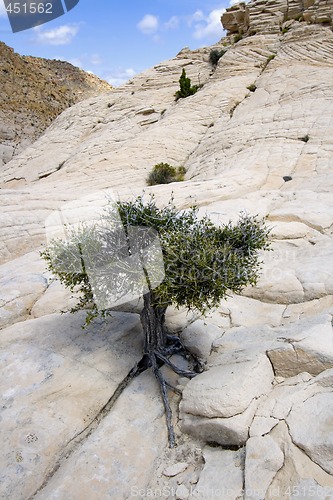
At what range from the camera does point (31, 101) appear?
53.9 m

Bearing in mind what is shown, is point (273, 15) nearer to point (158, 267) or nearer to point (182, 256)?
point (182, 256)

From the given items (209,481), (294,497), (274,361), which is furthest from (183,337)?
(294,497)

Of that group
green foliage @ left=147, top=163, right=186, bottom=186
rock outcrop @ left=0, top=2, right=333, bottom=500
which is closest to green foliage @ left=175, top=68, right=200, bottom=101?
green foliage @ left=147, top=163, right=186, bottom=186

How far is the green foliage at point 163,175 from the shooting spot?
2141cm

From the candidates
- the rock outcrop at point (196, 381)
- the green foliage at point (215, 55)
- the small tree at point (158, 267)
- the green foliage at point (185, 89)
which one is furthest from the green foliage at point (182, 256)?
the green foliage at point (215, 55)

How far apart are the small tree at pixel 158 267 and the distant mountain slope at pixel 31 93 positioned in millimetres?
42913

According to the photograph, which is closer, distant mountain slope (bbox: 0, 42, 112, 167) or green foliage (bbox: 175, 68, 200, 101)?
green foliage (bbox: 175, 68, 200, 101)

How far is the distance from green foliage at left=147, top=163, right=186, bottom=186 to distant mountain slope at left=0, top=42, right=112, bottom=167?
29435 millimetres

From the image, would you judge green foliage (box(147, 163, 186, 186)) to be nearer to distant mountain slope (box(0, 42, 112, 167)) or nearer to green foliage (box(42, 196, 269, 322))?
green foliage (box(42, 196, 269, 322))

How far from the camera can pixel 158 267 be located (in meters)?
6.00

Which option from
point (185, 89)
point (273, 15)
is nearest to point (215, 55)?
point (185, 89)

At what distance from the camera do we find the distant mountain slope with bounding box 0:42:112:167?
→ 158 ft

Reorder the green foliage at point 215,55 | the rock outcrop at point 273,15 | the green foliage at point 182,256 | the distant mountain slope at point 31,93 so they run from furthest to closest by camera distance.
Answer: the distant mountain slope at point 31,93 < the green foliage at point 215,55 < the rock outcrop at point 273,15 < the green foliage at point 182,256

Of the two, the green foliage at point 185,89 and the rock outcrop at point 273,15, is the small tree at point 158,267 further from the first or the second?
the rock outcrop at point 273,15
